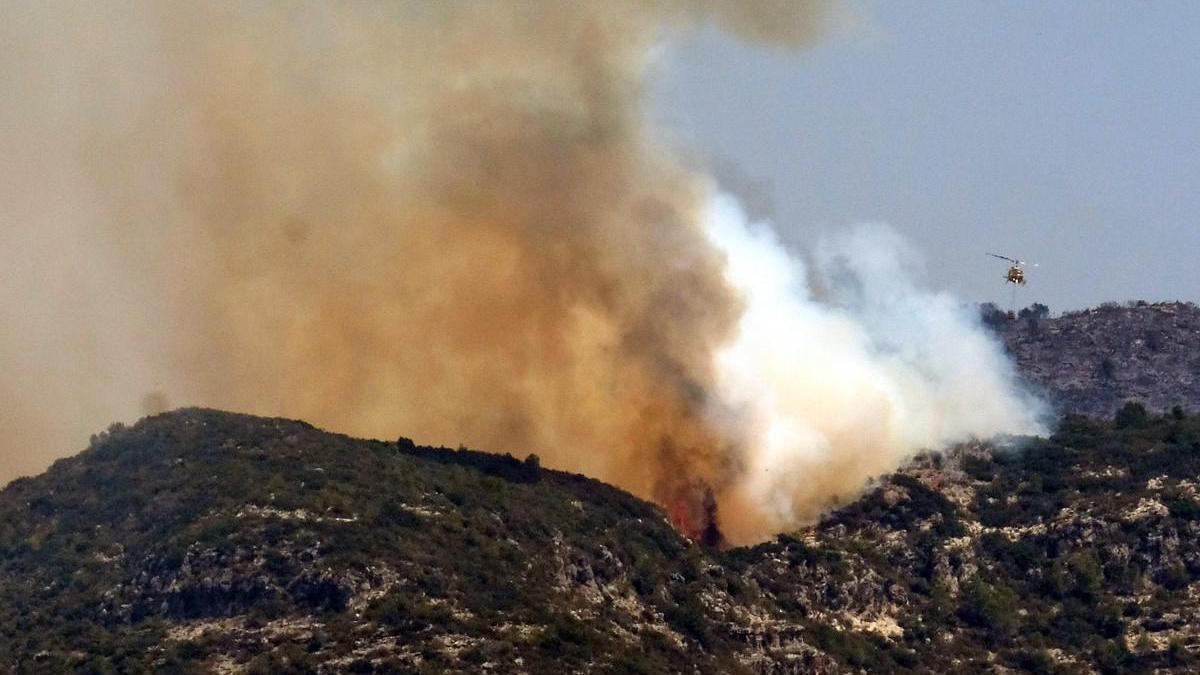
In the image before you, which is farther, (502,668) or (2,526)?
(2,526)

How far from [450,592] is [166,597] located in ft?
63.2

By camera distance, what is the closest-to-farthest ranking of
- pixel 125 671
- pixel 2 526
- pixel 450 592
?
pixel 125 671, pixel 450 592, pixel 2 526

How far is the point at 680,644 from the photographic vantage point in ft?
629

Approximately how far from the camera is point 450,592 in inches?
7357

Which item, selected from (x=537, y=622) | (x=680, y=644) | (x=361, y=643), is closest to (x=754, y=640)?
(x=680, y=644)

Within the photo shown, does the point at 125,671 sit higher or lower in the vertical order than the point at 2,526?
lower

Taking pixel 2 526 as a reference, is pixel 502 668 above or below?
below

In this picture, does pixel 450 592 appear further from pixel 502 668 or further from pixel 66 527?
pixel 66 527

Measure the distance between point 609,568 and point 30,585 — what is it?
1627 inches

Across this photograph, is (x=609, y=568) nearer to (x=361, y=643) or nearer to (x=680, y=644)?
(x=680, y=644)

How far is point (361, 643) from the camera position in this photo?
582 ft

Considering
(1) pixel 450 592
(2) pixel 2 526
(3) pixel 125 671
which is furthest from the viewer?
(2) pixel 2 526

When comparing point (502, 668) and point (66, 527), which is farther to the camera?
point (66, 527)

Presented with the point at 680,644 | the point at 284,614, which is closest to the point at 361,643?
the point at 284,614
